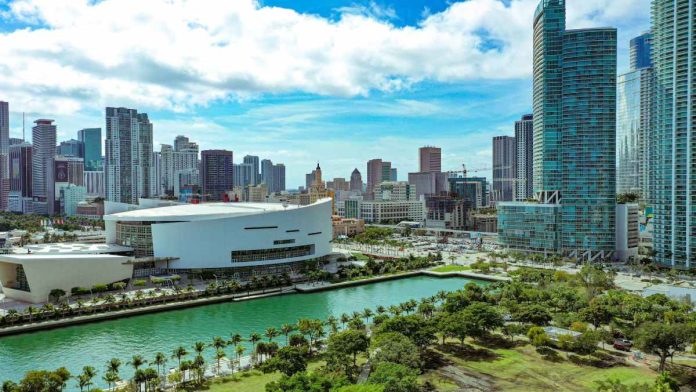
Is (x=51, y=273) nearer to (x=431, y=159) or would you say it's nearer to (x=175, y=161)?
(x=175, y=161)

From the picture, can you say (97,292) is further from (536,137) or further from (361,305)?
(536,137)

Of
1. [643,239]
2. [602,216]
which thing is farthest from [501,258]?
[643,239]

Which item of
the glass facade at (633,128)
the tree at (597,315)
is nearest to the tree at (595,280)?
the tree at (597,315)

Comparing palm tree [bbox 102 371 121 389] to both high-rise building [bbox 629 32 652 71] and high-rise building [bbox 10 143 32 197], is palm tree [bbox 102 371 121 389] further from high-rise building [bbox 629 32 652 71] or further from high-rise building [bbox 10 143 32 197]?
high-rise building [bbox 10 143 32 197]

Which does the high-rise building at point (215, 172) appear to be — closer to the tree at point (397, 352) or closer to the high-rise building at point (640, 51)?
the high-rise building at point (640, 51)

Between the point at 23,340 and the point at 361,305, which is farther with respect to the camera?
the point at 361,305

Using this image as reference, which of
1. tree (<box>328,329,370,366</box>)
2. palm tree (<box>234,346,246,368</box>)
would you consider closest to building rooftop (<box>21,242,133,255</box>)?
palm tree (<box>234,346,246,368</box>)
